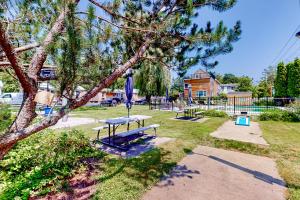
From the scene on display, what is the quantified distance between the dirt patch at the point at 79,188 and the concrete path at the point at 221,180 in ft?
3.45

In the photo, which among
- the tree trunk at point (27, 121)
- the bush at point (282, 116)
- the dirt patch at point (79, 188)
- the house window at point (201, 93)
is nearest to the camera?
the tree trunk at point (27, 121)

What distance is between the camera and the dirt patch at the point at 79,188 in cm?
297

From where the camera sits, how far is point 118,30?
329 cm

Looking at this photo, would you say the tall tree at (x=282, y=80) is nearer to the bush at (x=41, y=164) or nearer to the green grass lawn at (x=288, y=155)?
the green grass lawn at (x=288, y=155)

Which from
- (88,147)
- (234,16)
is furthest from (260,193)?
(88,147)

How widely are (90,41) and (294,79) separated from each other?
24331 mm

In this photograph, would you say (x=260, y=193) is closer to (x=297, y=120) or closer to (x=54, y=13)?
(x=54, y=13)

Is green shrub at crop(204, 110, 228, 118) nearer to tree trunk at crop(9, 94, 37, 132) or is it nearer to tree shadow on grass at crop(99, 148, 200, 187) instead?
tree shadow on grass at crop(99, 148, 200, 187)

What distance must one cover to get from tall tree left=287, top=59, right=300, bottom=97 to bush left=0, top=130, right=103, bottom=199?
23.1 metres

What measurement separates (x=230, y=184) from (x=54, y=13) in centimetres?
436

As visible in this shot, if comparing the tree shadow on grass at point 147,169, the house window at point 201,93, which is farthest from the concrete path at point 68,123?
the house window at point 201,93

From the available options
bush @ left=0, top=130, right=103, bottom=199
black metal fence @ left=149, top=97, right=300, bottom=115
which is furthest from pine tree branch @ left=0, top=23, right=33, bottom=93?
black metal fence @ left=149, top=97, right=300, bottom=115

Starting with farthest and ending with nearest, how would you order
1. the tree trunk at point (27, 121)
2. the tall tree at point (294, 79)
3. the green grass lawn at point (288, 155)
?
the tall tree at point (294, 79) → the green grass lawn at point (288, 155) → the tree trunk at point (27, 121)

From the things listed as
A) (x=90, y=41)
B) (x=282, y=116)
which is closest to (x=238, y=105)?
(x=282, y=116)
